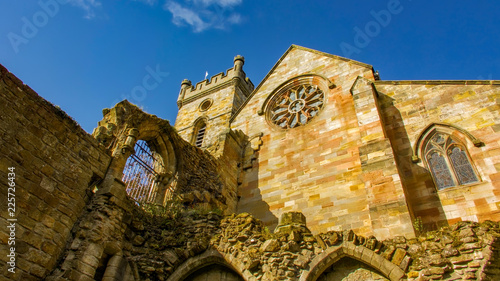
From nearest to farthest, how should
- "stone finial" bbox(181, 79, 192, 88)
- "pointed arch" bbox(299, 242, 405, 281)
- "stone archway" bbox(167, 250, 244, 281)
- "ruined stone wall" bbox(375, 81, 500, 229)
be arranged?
"pointed arch" bbox(299, 242, 405, 281) → "stone archway" bbox(167, 250, 244, 281) → "ruined stone wall" bbox(375, 81, 500, 229) → "stone finial" bbox(181, 79, 192, 88)

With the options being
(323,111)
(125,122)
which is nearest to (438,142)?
(323,111)

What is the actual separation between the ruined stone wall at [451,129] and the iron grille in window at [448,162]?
6.2 inches

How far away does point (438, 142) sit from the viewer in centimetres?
920

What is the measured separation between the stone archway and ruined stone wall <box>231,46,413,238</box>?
2736 millimetres

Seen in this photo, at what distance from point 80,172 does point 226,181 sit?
15.7 ft

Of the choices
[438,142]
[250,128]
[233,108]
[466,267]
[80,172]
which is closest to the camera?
[466,267]

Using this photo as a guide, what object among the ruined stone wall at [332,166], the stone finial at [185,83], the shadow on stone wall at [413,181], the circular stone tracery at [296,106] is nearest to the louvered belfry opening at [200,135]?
the ruined stone wall at [332,166]

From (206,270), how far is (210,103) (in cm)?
1439

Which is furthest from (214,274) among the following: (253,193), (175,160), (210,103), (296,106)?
(210,103)

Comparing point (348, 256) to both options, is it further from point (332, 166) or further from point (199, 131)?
point (199, 131)

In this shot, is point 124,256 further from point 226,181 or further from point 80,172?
point 226,181

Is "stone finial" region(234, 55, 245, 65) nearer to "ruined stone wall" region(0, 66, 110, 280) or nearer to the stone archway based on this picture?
"ruined stone wall" region(0, 66, 110, 280)

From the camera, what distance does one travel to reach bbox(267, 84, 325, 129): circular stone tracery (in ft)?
39.6

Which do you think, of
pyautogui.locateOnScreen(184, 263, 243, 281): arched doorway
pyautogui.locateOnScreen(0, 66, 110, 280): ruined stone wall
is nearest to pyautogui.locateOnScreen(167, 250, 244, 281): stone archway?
pyautogui.locateOnScreen(184, 263, 243, 281): arched doorway
